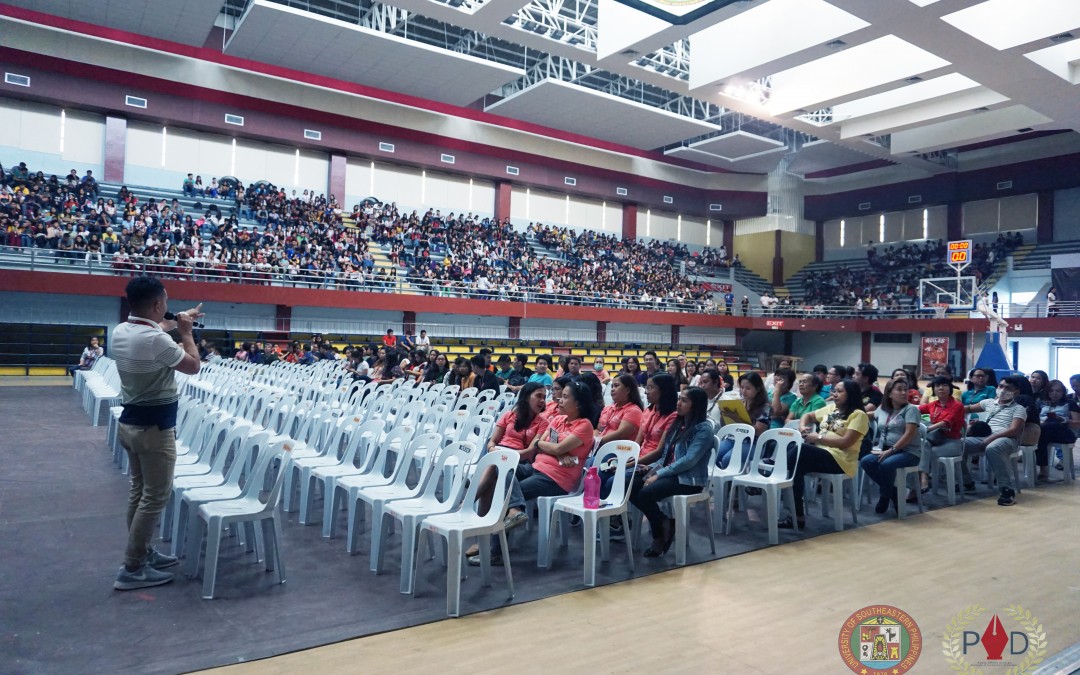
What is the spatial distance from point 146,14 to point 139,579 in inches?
722

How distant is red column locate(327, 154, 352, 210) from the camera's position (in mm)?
23188

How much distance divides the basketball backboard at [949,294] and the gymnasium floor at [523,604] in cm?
2024

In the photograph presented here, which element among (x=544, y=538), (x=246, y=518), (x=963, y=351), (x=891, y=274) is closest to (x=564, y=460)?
(x=544, y=538)

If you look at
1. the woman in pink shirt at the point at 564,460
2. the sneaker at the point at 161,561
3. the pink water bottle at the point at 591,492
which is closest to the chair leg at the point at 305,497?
the sneaker at the point at 161,561

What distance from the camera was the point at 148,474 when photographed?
376 cm

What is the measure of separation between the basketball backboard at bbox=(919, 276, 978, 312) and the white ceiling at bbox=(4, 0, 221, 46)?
23.6 metres

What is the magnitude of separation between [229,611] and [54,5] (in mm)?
19906

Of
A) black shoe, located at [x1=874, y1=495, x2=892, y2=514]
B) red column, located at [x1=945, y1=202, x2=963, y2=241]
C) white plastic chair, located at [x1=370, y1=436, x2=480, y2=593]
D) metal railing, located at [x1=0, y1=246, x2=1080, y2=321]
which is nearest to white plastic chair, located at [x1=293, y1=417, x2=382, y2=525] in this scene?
white plastic chair, located at [x1=370, y1=436, x2=480, y2=593]

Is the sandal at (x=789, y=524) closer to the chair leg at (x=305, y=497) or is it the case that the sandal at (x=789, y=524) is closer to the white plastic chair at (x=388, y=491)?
the white plastic chair at (x=388, y=491)

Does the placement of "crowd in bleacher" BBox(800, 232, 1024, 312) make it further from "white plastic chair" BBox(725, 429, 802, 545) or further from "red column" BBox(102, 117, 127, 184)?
"red column" BBox(102, 117, 127, 184)

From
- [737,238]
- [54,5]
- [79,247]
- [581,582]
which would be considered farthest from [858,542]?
[737,238]

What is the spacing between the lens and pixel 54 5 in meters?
17.3

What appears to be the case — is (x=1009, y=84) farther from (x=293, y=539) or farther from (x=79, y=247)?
(x=79, y=247)

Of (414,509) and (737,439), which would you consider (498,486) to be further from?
(737,439)
